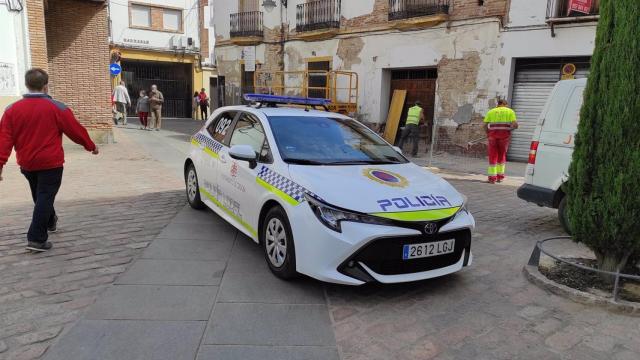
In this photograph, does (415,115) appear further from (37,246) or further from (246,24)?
(246,24)

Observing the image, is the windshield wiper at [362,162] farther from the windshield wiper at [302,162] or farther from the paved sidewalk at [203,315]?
the paved sidewalk at [203,315]

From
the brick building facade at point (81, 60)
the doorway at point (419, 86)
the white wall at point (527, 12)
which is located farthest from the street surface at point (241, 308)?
the doorway at point (419, 86)

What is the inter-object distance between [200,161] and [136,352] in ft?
11.3

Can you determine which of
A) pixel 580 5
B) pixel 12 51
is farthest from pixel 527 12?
pixel 12 51

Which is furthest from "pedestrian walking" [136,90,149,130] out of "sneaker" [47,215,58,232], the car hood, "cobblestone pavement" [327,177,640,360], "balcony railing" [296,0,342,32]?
"cobblestone pavement" [327,177,640,360]

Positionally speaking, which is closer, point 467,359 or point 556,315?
point 467,359

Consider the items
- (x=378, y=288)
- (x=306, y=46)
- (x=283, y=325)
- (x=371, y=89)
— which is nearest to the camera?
(x=283, y=325)

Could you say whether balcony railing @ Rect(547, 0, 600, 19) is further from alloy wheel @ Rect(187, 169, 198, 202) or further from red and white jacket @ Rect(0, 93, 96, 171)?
red and white jacket @ Rect(0, 93, 96, 171)

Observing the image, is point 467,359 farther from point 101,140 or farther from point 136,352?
point 101,140

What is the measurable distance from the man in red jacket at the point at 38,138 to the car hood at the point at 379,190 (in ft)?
7.75

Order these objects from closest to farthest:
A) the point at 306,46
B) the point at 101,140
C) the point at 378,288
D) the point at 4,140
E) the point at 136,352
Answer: the point at 136,352 < the point at 378,288 < the point at 4,140 < the point at 101,140 < the point at 306,46

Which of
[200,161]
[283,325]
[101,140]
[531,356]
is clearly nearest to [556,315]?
[531,356]

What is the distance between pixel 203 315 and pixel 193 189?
3.33 meters

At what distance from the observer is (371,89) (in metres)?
17.5
